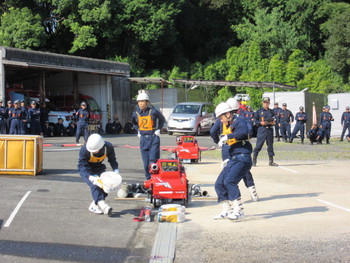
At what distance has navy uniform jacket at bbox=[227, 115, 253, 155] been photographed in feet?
28.0

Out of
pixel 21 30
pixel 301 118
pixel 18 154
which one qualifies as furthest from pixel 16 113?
pixel 21 30

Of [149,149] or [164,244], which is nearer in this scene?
[164,244]

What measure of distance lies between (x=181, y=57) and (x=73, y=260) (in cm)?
4958

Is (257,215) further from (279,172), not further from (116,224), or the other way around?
(279,172)

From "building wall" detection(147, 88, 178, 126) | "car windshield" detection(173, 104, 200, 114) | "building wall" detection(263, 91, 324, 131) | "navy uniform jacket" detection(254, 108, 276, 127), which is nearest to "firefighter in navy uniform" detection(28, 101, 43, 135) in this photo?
"car windshield" detection(173, 104, 200, 114)

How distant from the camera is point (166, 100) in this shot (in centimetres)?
4047

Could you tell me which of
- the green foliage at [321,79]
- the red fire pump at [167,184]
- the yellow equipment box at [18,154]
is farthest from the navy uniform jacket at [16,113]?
the green foliage at [321,79]

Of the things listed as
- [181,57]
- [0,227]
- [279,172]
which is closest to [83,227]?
[0,227]

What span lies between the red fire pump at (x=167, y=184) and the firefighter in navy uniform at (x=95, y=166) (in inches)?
34.5

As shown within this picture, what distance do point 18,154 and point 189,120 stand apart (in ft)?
62.9

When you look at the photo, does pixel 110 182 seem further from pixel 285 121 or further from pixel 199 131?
pixel 199 131

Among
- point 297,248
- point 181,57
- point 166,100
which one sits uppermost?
point 181,57

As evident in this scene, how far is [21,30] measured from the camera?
Answer: 44188 millimetres

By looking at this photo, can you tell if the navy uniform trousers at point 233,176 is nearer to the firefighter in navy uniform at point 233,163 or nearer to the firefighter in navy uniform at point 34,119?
the firefighter in navy uniform at point 233,163
